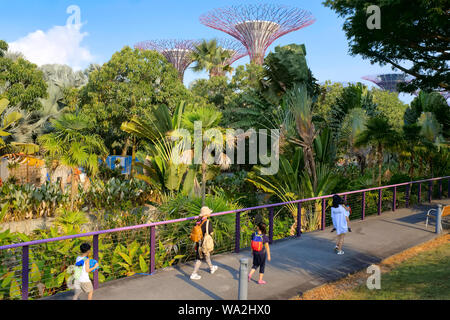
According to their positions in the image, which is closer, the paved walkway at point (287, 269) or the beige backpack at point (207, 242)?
the paved walkway at point (287, 269)

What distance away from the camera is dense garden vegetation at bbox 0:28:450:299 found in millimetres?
8547

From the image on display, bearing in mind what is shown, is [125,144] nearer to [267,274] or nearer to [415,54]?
[415,54]

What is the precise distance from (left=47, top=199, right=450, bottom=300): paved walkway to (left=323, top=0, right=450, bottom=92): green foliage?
6.86m

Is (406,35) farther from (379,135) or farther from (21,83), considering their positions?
(21,83)

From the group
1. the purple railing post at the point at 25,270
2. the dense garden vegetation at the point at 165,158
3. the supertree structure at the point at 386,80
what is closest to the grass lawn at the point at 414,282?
the dense garden vegetation at the point at 165,158

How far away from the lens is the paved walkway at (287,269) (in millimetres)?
5859

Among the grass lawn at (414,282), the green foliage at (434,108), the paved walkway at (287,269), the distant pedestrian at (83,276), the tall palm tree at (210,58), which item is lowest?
the grass lawn at (414,282)

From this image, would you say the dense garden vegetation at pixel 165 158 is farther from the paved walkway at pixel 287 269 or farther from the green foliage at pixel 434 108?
the paved walkway at pixel 287 269

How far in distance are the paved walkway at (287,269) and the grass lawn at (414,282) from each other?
1.69 ft

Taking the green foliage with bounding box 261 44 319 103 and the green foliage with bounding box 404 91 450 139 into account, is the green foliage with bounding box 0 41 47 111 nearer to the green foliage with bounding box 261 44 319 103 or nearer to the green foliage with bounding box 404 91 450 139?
the green foliage with bounding box 261 44 319 103

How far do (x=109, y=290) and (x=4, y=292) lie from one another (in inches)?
61.9

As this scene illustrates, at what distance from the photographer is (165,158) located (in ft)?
39.4

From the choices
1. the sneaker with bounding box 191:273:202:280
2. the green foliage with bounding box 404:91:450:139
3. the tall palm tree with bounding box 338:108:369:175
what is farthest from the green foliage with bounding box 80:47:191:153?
the sneaker with bounding box 191:273:202:280
